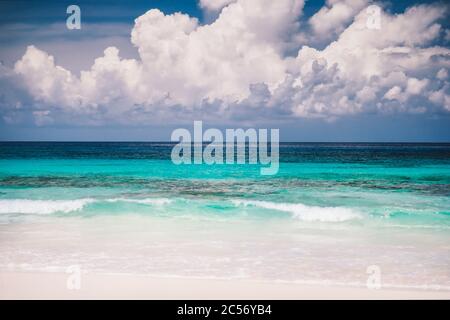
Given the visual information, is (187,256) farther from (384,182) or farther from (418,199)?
(384,182)

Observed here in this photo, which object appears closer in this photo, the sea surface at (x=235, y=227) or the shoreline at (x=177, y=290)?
the shoreline at (x=177, y=290)

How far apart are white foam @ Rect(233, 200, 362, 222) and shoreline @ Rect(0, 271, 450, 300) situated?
4499 millimetres

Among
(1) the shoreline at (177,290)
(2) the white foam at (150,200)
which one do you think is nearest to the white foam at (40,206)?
(2) the white foam at (150,200)

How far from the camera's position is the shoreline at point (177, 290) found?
437cm

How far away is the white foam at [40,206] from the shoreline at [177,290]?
5150 mm

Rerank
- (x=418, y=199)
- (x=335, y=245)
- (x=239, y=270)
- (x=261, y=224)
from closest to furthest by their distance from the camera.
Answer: (x=239, y=270) < (x=335, y=245) < (x=261, y=224) < (x=418, y=199)

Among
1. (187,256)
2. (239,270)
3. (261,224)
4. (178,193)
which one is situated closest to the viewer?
(239,270)

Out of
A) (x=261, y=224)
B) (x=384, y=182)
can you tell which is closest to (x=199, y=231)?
(x=261, y=224)

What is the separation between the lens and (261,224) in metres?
8.33

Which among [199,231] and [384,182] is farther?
[384,182]

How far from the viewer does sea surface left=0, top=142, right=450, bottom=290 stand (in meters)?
5.29
